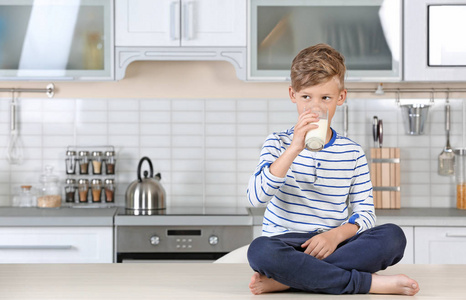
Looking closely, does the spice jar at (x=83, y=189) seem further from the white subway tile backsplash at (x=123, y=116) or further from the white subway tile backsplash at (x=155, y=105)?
the white subway tile backsplash at (x=155, y=105)

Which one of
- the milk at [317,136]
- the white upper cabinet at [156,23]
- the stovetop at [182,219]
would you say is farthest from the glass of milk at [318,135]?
the white upper cabinet at [156,23]

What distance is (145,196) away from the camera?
10.1 feet

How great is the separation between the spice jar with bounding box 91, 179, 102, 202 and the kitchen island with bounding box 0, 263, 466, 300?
1712 mm

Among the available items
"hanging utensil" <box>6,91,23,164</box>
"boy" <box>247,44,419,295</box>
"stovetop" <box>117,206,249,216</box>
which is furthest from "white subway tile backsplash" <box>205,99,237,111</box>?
"boy" <box>247,44,419,295</box>

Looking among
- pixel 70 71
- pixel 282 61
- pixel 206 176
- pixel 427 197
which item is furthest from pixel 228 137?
pixel 427 197

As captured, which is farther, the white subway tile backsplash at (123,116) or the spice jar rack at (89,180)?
the white subway tile backsplash at (123,116)

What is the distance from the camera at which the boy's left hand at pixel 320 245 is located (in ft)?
4.42

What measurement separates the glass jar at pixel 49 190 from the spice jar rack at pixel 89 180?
6cm

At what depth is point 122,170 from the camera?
342 cm

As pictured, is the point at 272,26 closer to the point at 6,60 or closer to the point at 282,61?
the point at 282,61

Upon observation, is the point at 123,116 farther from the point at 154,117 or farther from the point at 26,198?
the point at 26,198

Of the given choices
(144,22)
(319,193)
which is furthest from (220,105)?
(319,193)

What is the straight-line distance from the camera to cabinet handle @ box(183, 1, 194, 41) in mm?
3098

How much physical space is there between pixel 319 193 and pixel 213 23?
5.84 ft
